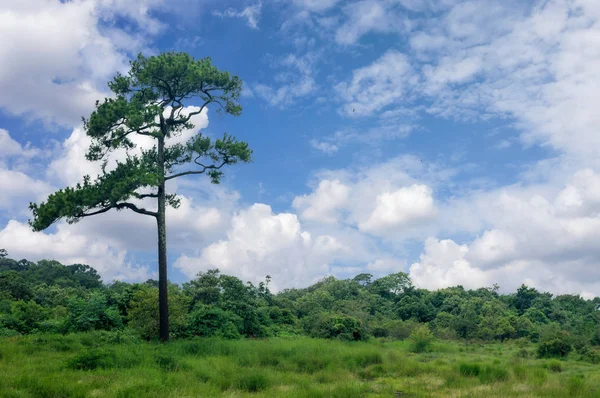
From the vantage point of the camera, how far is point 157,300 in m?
20.2

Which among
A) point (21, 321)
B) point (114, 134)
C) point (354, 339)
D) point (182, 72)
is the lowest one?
point (354, 339)

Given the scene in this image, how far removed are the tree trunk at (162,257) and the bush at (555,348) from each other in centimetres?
A: 2209

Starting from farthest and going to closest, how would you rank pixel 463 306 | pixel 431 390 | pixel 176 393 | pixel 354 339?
pixel 463 306
pixel 354 339
pixel 431 390
pixel 176 393

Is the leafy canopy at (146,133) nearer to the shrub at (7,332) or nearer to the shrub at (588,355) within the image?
the shrub at (7,332)

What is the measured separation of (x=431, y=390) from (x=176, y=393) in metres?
5.92

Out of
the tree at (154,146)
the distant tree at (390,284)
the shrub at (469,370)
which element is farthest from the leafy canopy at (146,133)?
the distant tree at (390,284)

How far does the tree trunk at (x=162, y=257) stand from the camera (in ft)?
61.2

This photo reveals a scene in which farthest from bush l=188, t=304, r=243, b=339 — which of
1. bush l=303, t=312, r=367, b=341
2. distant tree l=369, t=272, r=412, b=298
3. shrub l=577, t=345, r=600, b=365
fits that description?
distant tree l=369, t=272, r=412, b=298

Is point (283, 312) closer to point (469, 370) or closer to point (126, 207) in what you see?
point (126, 207)

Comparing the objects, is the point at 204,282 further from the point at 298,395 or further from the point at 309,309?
the point at 298,395

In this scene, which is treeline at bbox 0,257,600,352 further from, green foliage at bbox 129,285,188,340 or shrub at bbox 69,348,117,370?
shrub at bbox 69,348,117,370

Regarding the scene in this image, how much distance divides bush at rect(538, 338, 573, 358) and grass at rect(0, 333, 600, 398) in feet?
50.7

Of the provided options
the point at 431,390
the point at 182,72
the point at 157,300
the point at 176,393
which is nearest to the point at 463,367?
the point at 431,390

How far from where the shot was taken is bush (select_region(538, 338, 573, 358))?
1062 inches
